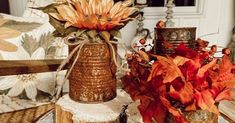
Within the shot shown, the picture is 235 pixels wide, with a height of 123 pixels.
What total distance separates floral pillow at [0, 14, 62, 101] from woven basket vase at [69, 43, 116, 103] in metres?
0.46

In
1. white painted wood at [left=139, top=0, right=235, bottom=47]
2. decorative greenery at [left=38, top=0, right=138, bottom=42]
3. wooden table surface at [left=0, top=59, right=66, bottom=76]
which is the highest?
decorative greenery at [left=38, top=0, right=138, bottom=42]

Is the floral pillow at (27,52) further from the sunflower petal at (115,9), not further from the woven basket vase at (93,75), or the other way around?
the sunflower petal at (115,9)

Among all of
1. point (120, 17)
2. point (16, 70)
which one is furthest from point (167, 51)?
point (16, 70)

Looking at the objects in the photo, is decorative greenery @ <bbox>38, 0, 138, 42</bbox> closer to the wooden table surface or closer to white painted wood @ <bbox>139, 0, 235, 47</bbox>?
the wooden table surface

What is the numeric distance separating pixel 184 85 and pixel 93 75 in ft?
0.84

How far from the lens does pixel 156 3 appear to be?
6.20ft

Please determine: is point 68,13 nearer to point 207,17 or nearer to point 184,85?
point 184,85

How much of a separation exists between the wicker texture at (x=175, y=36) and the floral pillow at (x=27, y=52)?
2.03ft

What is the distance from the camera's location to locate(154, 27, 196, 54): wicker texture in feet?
2.31

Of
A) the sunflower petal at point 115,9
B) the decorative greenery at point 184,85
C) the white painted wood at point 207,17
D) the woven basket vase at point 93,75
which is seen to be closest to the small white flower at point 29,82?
the woven basket vase at point 93,75

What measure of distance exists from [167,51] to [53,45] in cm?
65

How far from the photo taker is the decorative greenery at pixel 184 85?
58 centimetres

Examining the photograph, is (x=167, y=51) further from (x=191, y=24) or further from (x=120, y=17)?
(x=191, y=24)

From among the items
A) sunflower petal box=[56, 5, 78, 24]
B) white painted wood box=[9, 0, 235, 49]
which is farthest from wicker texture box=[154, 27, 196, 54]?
white painted wood box=[9, 0, 235, 49]
